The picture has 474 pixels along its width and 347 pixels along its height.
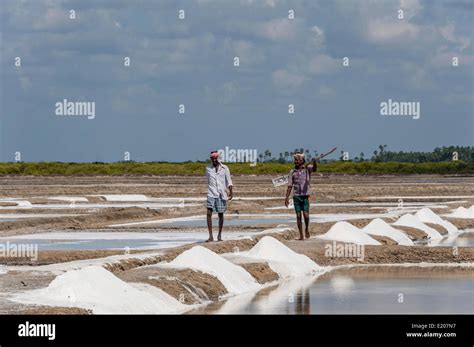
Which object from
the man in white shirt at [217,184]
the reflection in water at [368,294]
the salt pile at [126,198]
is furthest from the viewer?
the salt pile at [126,198]

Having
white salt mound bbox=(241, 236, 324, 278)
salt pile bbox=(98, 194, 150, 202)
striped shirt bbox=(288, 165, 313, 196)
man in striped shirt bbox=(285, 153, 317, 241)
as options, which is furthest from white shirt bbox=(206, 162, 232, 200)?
salt pile bbox=(98, 194, 150, 202)

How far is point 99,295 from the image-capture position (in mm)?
13555

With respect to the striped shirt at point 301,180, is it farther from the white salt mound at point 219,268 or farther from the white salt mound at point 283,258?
the white salt mound at point 219,268

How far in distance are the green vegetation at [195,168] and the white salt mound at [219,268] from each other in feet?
322

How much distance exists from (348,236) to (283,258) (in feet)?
14.5

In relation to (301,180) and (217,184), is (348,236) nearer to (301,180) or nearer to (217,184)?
(301,180)

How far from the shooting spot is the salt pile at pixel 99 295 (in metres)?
13.2

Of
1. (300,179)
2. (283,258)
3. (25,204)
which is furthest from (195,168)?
(283,258)

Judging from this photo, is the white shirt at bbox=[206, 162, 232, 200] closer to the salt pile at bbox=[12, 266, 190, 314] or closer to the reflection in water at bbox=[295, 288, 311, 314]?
the reflection in water at bbox=[295, 288, 311, 314]

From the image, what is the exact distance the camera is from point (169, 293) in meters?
14.8

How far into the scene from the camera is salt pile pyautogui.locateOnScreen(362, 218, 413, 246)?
24734mm

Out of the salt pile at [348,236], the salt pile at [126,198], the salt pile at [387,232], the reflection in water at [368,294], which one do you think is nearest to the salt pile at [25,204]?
the salt pile at [126,198]
